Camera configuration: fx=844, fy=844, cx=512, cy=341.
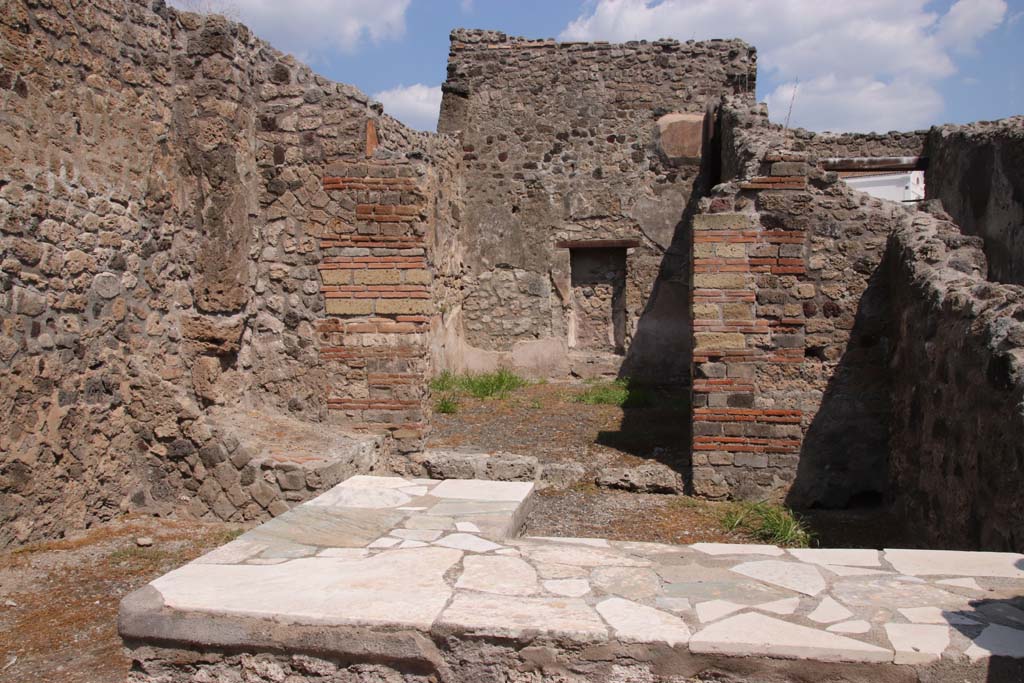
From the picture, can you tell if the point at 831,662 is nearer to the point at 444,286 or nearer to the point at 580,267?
the point at 444,286

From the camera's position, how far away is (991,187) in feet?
23.5

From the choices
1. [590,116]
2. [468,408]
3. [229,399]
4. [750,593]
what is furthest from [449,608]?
[590,116]

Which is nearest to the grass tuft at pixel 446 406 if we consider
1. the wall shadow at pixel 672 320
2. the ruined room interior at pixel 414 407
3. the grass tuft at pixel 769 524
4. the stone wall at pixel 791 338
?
the ruined room interior at pixel 414 407

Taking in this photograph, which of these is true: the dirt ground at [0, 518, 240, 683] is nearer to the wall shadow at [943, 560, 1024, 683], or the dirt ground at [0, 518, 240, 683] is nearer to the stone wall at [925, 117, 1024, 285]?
the wall shadow at [943, 560, 1024, 683]

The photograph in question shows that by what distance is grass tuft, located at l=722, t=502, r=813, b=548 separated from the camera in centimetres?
529

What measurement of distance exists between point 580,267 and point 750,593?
9.13 meters

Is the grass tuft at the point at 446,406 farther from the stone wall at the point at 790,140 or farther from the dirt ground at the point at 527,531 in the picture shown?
the stone wall at the point at 790,140

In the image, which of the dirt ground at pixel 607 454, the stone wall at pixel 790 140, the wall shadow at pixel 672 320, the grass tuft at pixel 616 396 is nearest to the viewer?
the dirt ground at pixel 607 454

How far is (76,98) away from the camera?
4.75 meters

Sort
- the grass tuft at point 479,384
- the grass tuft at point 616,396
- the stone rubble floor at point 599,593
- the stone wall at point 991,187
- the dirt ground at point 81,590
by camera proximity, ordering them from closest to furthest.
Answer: the stone rubble floor at point 599,593, the dirt ground at point 81,590, the stone wall at point 991,187, the grass tuft at point 616,396, the grass tuft at point 479,384

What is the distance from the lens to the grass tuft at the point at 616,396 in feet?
31.7

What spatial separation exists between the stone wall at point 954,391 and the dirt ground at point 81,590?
384 centimetres

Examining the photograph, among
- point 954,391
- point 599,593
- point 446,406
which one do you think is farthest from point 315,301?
point 954,391

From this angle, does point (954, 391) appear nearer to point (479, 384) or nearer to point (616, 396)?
point (616, 396)
